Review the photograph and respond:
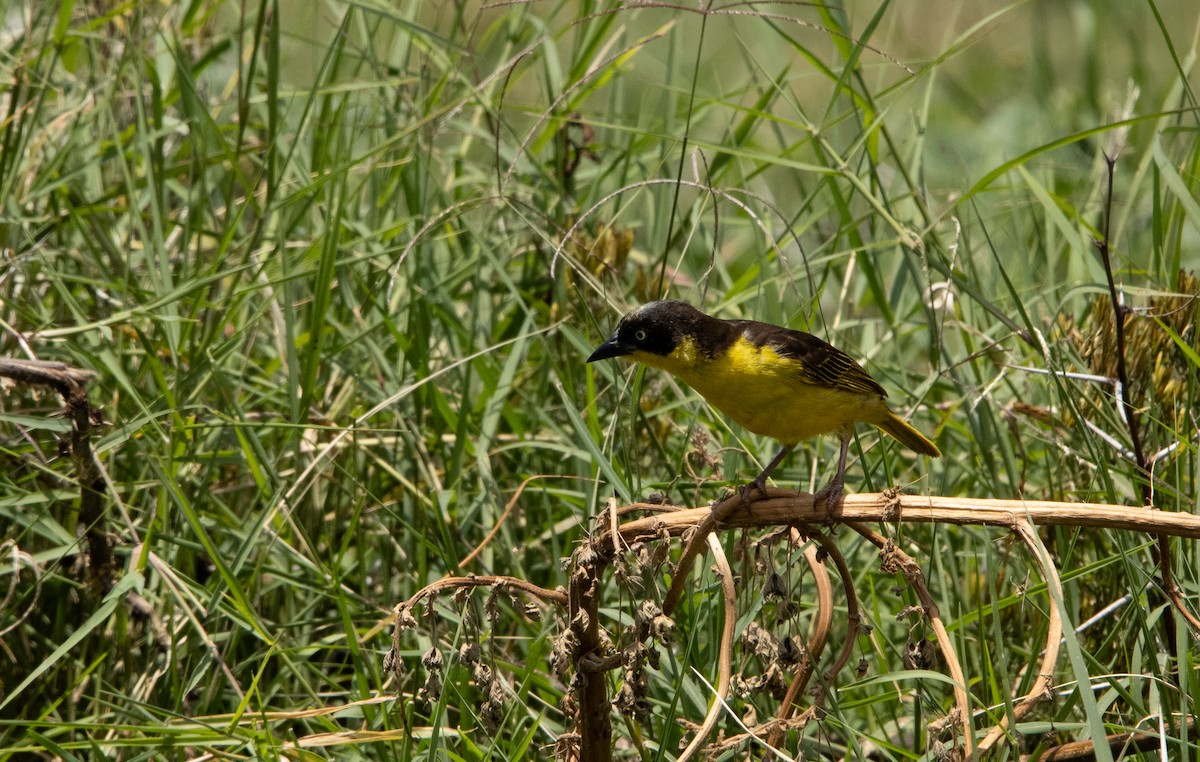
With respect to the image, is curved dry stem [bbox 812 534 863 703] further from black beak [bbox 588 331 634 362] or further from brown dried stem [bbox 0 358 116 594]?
brown dried stem [bbox 0 358 116 594]

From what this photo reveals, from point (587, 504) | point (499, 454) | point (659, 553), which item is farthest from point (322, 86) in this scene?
point (659, 553)

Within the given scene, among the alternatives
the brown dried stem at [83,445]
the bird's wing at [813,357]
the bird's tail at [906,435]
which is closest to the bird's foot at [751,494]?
the bird's wing at [813,357]

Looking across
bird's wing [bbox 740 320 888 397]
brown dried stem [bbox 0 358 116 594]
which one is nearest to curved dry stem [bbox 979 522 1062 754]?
bird's wing [bbox 740 320 888 397]

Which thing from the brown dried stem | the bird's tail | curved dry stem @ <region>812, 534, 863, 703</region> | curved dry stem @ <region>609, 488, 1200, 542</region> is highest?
curved dry stem @ <region>609, 488, 1200, 542</region>

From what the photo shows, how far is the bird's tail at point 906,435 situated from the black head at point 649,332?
57 centimetres

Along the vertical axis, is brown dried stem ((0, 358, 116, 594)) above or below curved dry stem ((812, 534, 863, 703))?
below

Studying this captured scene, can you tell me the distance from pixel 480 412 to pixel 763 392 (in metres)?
1.07

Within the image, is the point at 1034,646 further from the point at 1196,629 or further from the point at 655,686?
the point at 655,686

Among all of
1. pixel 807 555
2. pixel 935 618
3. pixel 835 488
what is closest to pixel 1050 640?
pixel 935 618

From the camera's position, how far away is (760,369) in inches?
125

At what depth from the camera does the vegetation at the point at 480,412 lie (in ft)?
9.11

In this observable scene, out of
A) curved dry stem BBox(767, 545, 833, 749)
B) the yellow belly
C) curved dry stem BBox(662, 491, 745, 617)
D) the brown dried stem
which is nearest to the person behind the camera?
curved dry stem BBox(662, 491, 745, 617)

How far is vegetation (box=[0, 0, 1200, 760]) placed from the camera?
2.78 meters

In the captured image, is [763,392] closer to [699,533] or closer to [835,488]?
[835,488]
